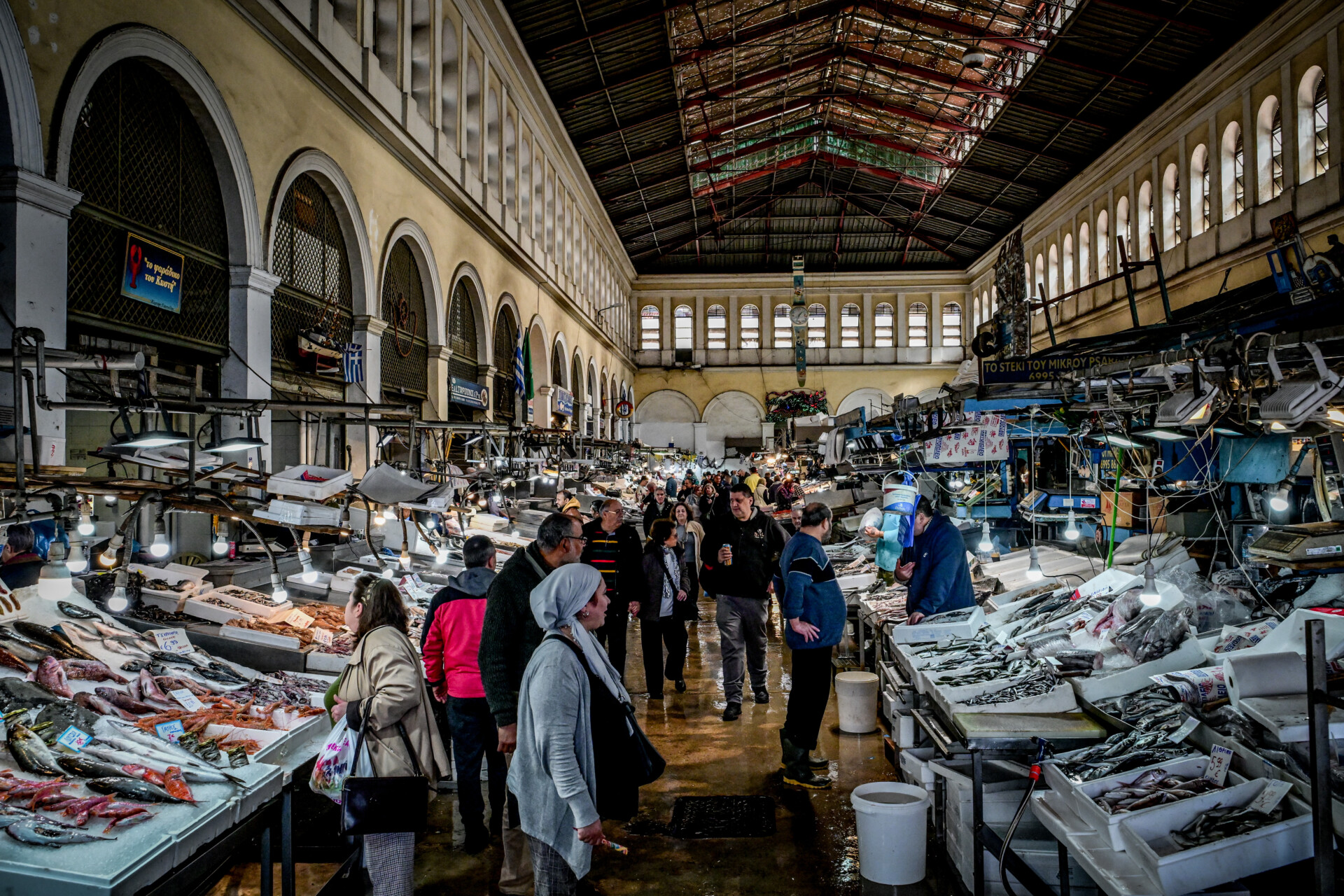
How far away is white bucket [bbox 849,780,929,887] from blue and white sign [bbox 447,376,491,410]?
10.9 m

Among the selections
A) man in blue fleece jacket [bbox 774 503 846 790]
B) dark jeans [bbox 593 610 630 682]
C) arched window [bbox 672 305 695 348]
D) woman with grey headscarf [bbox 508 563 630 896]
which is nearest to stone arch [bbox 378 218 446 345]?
dark jeans [bbox 593 610 630 682]

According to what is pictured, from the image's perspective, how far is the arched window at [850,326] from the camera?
37.8 meters

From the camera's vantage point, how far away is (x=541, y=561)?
3.79 metres

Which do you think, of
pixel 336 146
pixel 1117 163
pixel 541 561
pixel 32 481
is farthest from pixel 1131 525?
pixel 1117 163

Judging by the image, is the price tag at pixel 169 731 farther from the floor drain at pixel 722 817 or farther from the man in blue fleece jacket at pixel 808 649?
the man in blue fleece jacket at pixel 808 649

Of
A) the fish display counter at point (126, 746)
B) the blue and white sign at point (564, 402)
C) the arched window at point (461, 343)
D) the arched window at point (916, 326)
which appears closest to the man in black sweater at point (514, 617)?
the fish display counter at point (126, 746)

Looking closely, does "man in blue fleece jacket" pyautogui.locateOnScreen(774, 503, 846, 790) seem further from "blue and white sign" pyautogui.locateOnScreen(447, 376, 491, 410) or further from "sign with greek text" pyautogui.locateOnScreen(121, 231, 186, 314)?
"blue and white sign" pyautogui.locateOnScreen(447, 376, 491, 410)

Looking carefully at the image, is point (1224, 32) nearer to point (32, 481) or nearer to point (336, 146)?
point (336, 146)

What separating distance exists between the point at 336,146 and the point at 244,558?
4981 millimetres

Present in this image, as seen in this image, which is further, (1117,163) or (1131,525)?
(1117,163)

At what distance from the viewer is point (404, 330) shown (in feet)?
40.2

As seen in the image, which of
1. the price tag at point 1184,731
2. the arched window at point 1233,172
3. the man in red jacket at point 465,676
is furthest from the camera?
the arched window at point 1233,172

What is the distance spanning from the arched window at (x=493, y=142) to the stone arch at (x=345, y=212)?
5.46 meters

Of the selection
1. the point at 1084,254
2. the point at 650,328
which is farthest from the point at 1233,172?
the point at 650,328
